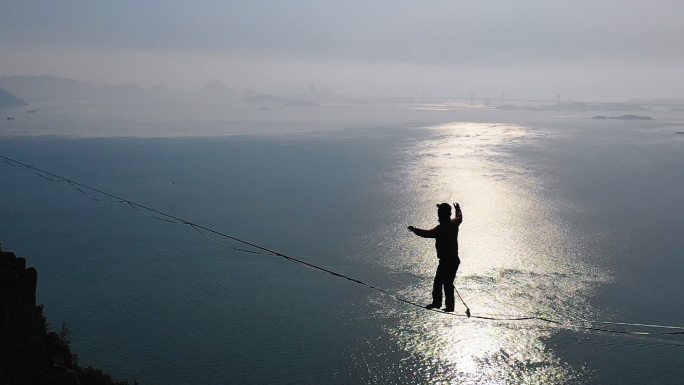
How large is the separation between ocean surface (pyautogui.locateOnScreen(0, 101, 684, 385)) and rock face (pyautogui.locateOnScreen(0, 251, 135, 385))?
17.7 feet

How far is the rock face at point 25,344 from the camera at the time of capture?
10805mm

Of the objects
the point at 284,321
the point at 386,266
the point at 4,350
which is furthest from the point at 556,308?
the point at 4,350

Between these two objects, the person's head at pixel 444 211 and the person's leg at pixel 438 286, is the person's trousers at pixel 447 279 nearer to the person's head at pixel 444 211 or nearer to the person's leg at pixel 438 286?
the person's leg at pixel 438 286

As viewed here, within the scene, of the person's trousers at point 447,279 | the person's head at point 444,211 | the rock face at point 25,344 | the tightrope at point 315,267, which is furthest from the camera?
the tightrope at point 315,267

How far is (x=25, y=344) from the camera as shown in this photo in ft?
39.9

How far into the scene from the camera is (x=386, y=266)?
30.8m

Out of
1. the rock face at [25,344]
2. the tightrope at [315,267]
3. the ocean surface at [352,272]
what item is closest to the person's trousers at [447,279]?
the tightrope at [315,267]

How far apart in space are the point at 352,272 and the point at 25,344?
1951 cm

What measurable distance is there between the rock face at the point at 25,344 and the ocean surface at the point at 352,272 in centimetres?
539

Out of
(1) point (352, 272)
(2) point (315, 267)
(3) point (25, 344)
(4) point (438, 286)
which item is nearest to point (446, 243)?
(4) point (438, 286)

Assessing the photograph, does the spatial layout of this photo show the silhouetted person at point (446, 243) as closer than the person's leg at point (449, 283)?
Yes

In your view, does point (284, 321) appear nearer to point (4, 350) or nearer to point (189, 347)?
point (189, 347)

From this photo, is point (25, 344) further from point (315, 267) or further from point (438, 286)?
point (438, 286)

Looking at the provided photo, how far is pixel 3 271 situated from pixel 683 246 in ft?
129
